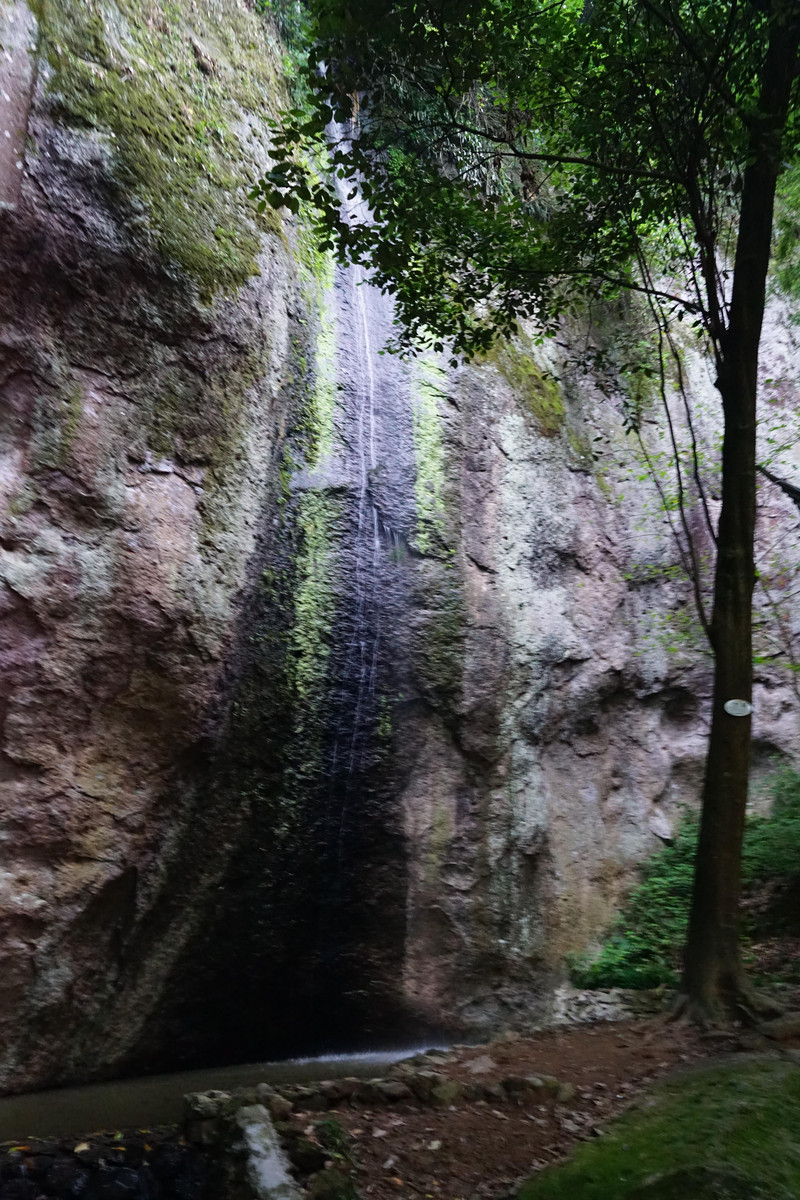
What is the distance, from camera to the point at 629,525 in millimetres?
10422

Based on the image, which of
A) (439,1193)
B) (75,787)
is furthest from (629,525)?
(439,1193)

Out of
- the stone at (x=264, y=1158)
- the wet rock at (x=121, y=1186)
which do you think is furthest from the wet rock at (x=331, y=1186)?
the wet rock at (x=121, y=1186)

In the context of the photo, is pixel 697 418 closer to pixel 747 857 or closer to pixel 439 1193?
pixel 747 857

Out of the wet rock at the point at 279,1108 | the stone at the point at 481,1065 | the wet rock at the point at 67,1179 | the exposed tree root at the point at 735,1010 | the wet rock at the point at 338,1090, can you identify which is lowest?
the wet rock at the point at 67,1179

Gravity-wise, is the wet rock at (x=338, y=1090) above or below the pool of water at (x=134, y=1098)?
above

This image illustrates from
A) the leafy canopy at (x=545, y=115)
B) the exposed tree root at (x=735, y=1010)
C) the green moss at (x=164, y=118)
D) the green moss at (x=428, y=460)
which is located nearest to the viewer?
the exposed tree root at (x=735, y=1010)

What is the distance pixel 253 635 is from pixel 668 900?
4938 mm

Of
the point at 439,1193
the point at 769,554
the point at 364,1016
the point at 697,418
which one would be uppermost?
the point at 697,418

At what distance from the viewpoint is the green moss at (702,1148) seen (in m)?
3.10

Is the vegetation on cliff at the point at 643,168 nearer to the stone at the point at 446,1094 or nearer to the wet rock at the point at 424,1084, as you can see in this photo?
the stone at the point at 446,1094

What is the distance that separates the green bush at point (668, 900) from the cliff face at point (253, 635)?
29 cm

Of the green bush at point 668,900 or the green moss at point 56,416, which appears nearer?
the green moss at point 56,416

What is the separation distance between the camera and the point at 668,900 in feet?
→ 27.1

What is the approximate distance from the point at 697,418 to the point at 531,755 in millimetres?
5849
